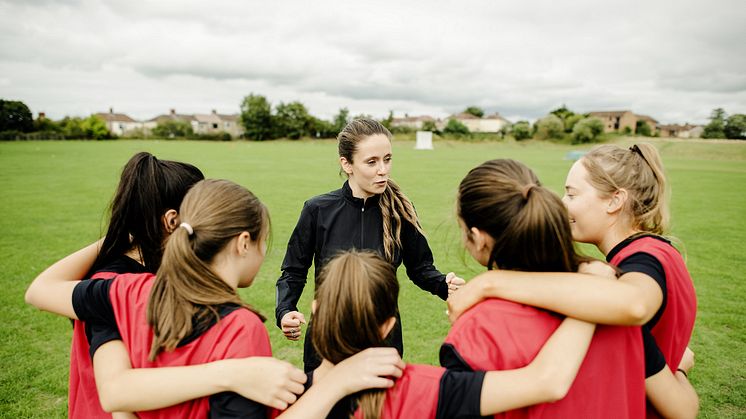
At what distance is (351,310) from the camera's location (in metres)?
1.54

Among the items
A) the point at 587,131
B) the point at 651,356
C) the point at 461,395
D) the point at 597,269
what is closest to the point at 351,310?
the point at 461,395

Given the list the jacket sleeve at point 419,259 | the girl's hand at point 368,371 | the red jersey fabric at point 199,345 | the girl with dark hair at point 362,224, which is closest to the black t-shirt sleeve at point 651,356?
the girl's hand at point 368,371

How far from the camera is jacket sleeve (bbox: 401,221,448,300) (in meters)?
3.46

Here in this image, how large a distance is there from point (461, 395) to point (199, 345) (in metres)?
0.94

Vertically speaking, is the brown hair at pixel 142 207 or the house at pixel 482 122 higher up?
the house at pixel 482 122

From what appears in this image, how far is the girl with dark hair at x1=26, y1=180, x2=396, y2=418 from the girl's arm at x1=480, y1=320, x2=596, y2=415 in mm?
395

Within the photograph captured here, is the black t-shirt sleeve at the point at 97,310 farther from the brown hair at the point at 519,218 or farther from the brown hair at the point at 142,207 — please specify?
the brown hair at the point at 519,218

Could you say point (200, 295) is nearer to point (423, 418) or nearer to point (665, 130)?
point (423, 418)

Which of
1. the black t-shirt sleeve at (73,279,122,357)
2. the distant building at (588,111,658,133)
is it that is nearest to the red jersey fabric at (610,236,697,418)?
the black t-shirt sleeve at (73,279,122,357)

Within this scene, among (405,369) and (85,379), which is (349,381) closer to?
(405,369)

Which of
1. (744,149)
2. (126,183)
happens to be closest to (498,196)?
(126,183)

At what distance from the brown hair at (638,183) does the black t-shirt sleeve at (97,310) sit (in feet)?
7.78

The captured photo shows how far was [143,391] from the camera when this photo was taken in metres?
1.50

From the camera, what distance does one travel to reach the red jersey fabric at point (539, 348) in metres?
1.49
